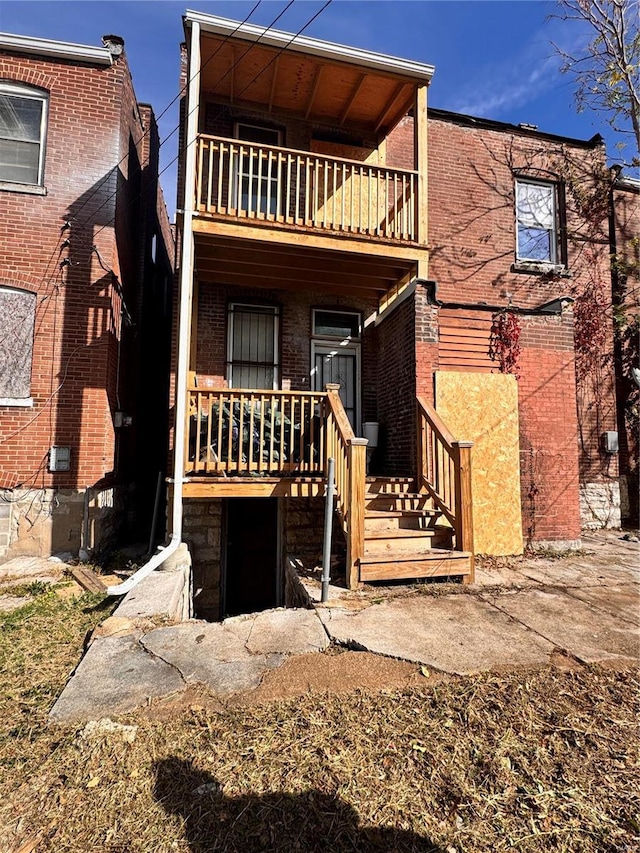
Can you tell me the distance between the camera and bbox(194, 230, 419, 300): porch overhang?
6.24 metres

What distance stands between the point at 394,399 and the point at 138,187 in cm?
658

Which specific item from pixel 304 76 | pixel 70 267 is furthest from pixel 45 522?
pixel 304 76

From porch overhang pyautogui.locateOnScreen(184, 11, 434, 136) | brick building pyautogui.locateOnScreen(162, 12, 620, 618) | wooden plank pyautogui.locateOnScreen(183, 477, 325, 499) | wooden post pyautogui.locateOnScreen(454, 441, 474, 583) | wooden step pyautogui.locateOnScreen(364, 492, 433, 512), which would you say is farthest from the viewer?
porch overhang pyautogui.locateOnScreen(184, 11, 434, 136)

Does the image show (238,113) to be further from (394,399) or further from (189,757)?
(189,757)

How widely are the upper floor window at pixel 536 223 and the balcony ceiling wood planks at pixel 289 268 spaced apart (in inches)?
147

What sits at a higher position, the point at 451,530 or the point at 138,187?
the point at 138,187

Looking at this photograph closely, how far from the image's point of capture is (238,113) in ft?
24.5

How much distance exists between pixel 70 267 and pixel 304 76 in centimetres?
477

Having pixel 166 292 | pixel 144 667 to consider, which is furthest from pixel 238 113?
pixel 144 667

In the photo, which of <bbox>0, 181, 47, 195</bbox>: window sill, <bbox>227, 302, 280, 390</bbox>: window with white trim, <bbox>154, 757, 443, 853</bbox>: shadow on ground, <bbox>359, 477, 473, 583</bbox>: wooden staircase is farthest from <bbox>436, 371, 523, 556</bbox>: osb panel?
<bbox>0, 181, 47, 195</bbox>: window sill

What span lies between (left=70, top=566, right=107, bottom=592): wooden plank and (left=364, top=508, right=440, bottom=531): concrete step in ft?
10.8

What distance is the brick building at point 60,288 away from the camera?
244 inches

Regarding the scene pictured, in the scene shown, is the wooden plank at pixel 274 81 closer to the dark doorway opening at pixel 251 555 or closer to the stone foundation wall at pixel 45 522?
the dark doorway opening at pixel 251 555

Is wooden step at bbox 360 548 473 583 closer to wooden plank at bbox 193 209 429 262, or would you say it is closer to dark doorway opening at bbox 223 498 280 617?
dark doorway opening at bbox 223 498 280 617
